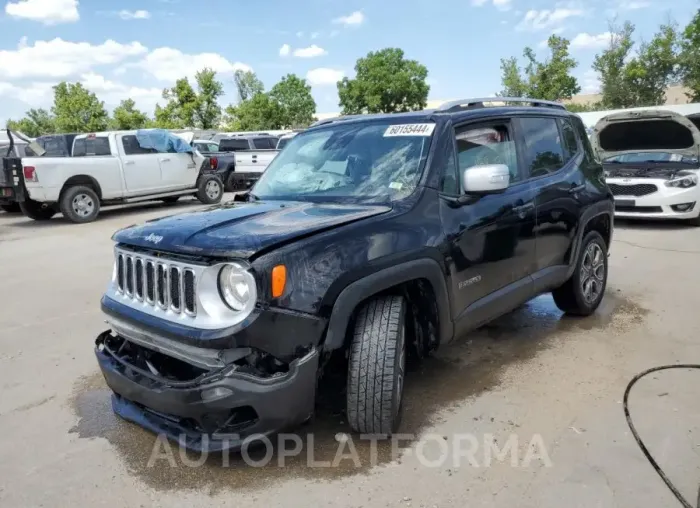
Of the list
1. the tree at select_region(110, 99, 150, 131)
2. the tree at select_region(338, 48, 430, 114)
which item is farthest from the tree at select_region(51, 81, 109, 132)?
the tree at select_region(338, 48, 430, 114)

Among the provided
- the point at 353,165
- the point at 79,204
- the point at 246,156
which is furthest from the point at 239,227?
the point at 246,156

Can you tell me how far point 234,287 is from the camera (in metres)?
2.69

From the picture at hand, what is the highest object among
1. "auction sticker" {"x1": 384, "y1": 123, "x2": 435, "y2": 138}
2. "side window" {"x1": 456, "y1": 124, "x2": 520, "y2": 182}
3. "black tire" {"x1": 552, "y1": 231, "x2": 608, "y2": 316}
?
"auction sticker" {"x1": 384, "y1": 123, "x2": 435, "y2": 138}

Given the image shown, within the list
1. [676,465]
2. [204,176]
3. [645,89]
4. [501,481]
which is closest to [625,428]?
[676,465]

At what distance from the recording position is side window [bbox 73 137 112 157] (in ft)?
40.6

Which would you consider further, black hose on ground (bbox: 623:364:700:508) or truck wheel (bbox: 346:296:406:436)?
truck wheel (bbox: 346:296:406:436)

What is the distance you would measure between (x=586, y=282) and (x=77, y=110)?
46499mm

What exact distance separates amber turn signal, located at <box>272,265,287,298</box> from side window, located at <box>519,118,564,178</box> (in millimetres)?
2388

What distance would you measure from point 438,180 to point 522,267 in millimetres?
1036

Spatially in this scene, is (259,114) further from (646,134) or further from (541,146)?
(541,146)

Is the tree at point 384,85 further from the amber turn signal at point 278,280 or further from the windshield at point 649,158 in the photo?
the amber turn signal at point 278,280

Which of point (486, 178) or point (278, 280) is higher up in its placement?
point (486, 178)

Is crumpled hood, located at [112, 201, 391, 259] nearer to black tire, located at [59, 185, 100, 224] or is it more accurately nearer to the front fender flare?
the front fender flare

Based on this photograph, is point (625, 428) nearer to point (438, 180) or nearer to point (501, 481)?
point (501, 481)
